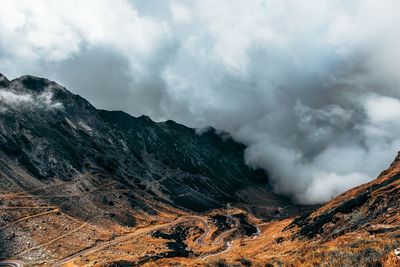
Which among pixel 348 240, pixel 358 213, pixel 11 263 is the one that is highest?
pixel 358 213

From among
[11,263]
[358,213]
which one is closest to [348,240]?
[358,213]

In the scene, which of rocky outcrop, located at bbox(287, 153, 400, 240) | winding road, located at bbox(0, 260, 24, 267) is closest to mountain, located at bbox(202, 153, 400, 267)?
rocky outcrop, located at bbox(287, 153, 400, 240)

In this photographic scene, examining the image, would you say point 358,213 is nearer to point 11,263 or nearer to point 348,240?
point 348,240

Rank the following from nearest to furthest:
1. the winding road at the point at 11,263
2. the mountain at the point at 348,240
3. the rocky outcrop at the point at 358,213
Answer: the mountain at the point at 348,240 → the rocky outcrop at the point at 358,213 → the winding road at the point at 11,263

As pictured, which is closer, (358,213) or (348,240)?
(348,240)

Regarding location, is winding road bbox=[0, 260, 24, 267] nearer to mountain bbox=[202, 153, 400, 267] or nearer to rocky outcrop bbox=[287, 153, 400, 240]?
mountain bbox=[202, 153, 400, 267]

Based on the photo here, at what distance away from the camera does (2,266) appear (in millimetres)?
147500

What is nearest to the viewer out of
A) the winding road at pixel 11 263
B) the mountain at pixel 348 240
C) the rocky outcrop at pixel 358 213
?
the mountain at pixel 348 240

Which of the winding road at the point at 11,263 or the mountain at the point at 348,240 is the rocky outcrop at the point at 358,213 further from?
the winding road at the point at 11,263

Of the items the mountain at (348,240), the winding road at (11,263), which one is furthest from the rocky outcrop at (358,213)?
the winding road at (11,263)

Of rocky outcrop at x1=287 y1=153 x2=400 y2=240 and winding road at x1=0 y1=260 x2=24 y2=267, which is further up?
rocky outcrop at x1=287 y1=153 x2=400 y2=240

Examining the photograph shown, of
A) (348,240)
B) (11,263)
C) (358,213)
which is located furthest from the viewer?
(11,263)

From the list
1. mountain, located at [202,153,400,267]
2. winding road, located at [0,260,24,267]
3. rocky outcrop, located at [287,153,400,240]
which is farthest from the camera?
winding road, located at [0,260,24,267]

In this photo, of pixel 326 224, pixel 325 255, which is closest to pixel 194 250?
pixel 326 224
